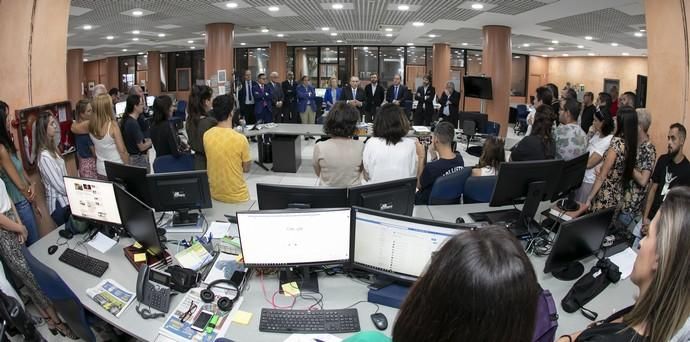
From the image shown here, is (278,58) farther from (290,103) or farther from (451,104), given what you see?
(451,104)

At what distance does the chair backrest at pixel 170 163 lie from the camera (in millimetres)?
4777

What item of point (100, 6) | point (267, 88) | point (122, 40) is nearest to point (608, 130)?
point (100, 6)

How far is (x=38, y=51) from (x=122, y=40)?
10.6 metres

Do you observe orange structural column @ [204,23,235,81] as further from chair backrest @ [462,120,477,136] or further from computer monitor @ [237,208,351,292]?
computer monitor @ [237,208,351,292]

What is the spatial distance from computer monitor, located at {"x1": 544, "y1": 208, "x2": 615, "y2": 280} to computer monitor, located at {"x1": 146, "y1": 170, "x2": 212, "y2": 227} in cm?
233

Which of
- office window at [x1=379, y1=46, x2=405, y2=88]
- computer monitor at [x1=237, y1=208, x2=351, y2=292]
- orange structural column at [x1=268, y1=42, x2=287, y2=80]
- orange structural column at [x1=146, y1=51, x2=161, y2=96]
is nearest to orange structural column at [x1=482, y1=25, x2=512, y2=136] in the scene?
orange structural column at [x1=268, y1=42, x2=287, y2=80]

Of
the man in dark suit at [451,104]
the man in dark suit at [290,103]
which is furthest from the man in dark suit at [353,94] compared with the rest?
the man in dark suit at [451,104]

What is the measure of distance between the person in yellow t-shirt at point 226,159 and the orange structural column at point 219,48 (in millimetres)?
6776

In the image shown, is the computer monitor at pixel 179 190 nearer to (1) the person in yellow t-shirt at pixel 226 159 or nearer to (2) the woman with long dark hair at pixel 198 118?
(1) the person in yellow t-shirt at pixel 226 159

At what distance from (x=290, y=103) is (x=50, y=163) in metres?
8.69

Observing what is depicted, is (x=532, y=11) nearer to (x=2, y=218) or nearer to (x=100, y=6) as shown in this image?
(x=100, y=6)

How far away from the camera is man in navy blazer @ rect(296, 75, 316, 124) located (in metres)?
12.1

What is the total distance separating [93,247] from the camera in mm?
3064

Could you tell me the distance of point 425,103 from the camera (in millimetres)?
11828
